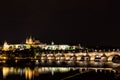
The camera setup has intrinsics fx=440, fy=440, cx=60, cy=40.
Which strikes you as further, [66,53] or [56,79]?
[66,53]

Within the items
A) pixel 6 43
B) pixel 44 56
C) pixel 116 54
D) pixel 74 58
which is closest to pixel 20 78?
pixel 116 54

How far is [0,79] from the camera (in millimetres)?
37656

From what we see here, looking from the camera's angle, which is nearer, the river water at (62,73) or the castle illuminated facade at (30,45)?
the river water at (62,73)

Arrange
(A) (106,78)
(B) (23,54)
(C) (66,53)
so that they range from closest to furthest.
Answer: (A) (106,78)
(C) (66,53)
(B) (23,54)

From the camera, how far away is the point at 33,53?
300ft

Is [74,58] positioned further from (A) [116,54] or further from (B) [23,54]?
(B) [23,54]

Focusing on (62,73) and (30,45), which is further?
(30,45)

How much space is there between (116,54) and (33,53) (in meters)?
23.3

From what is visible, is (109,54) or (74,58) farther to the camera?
(74,58)

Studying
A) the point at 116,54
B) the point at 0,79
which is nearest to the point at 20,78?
the point at 0,79

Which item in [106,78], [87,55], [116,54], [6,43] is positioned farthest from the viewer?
[6,43]

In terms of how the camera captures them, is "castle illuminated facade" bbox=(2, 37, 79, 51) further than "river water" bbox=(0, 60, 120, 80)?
Yes

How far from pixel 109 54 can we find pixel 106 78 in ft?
128

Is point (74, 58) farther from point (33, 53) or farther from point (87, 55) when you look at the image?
point (33, 53)
